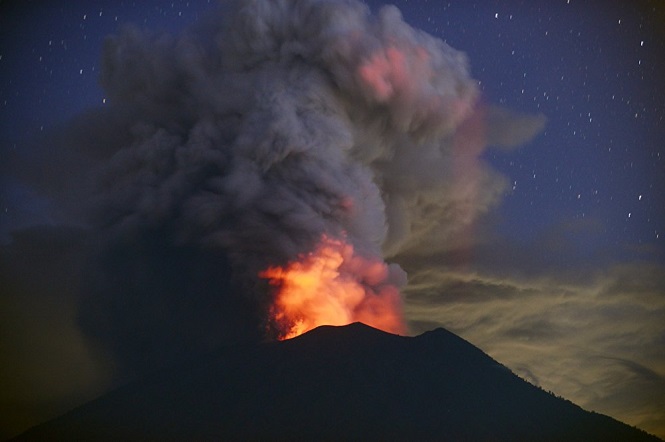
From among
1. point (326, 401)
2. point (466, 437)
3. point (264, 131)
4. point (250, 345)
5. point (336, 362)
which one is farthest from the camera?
point (264, 131)

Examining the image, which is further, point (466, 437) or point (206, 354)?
point (206, 354)

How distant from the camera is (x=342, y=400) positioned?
40.5 meters

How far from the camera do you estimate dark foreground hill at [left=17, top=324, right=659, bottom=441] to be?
38.9m

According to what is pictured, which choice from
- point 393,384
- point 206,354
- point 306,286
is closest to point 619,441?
point 393,384

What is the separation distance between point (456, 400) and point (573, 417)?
502cm

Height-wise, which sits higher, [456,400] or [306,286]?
[306,286]

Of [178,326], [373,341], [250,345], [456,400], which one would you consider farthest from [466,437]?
Answer: [178,326]

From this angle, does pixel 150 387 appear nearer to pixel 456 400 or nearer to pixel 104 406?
pixel 104 406

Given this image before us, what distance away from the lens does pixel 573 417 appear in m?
40.7

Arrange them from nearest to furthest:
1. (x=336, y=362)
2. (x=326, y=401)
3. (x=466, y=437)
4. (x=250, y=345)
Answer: (x=466, y=437), (x=326, y=401), (x=336, y=362), (x=250, y=345)

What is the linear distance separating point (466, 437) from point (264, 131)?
2166cm

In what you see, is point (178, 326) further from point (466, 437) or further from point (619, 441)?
point (619, 441)

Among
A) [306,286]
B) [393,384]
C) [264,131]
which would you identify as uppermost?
[264,131]

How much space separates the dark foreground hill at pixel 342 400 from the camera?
3894 cm
